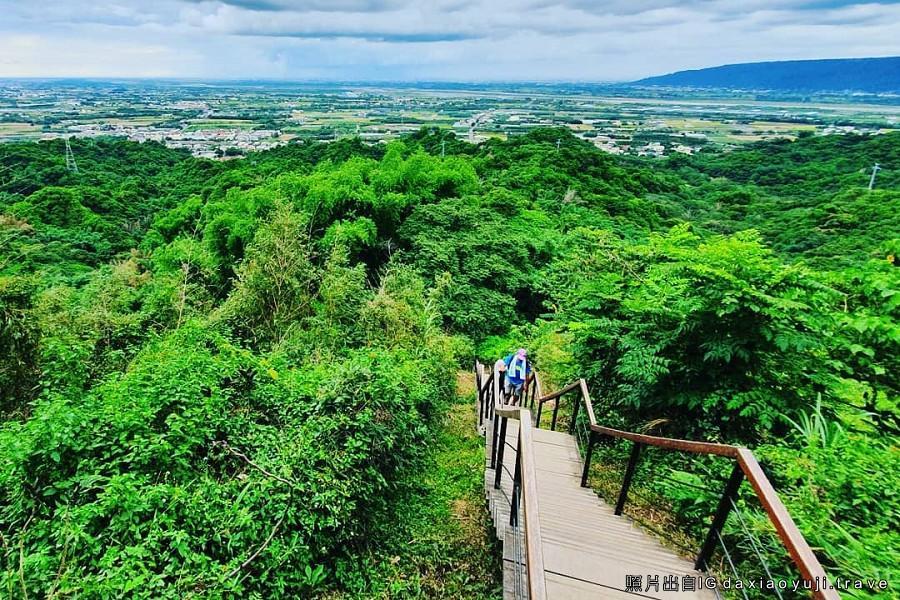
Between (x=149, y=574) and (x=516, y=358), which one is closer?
(x=149, y=574)

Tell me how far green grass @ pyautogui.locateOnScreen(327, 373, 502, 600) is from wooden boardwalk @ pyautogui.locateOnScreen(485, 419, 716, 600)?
0.96 m

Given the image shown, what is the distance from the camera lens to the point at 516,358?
7.91m

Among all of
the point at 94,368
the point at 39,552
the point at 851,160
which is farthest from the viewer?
the point at 851,160

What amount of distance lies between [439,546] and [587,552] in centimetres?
284

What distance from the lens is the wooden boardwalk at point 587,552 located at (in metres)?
2.76

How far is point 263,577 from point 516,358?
16.4ft

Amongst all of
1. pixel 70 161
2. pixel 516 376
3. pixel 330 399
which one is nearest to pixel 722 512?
pixel 330 399

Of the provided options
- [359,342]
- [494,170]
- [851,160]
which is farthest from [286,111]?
[359,342]

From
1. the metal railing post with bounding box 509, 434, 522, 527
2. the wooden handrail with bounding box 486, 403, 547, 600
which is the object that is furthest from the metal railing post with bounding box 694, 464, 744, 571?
the metal railing post with bounding box 509, 434, 522, 527

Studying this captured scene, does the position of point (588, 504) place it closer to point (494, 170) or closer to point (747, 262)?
point (747, 262)

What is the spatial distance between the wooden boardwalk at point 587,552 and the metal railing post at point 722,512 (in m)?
0.13

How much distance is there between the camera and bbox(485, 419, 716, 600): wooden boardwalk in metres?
2.76

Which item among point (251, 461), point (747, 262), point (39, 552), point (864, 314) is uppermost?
point (747, 262)

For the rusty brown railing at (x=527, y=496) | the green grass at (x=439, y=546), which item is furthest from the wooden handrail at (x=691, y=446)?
the green grass at (x=439, y=546)
